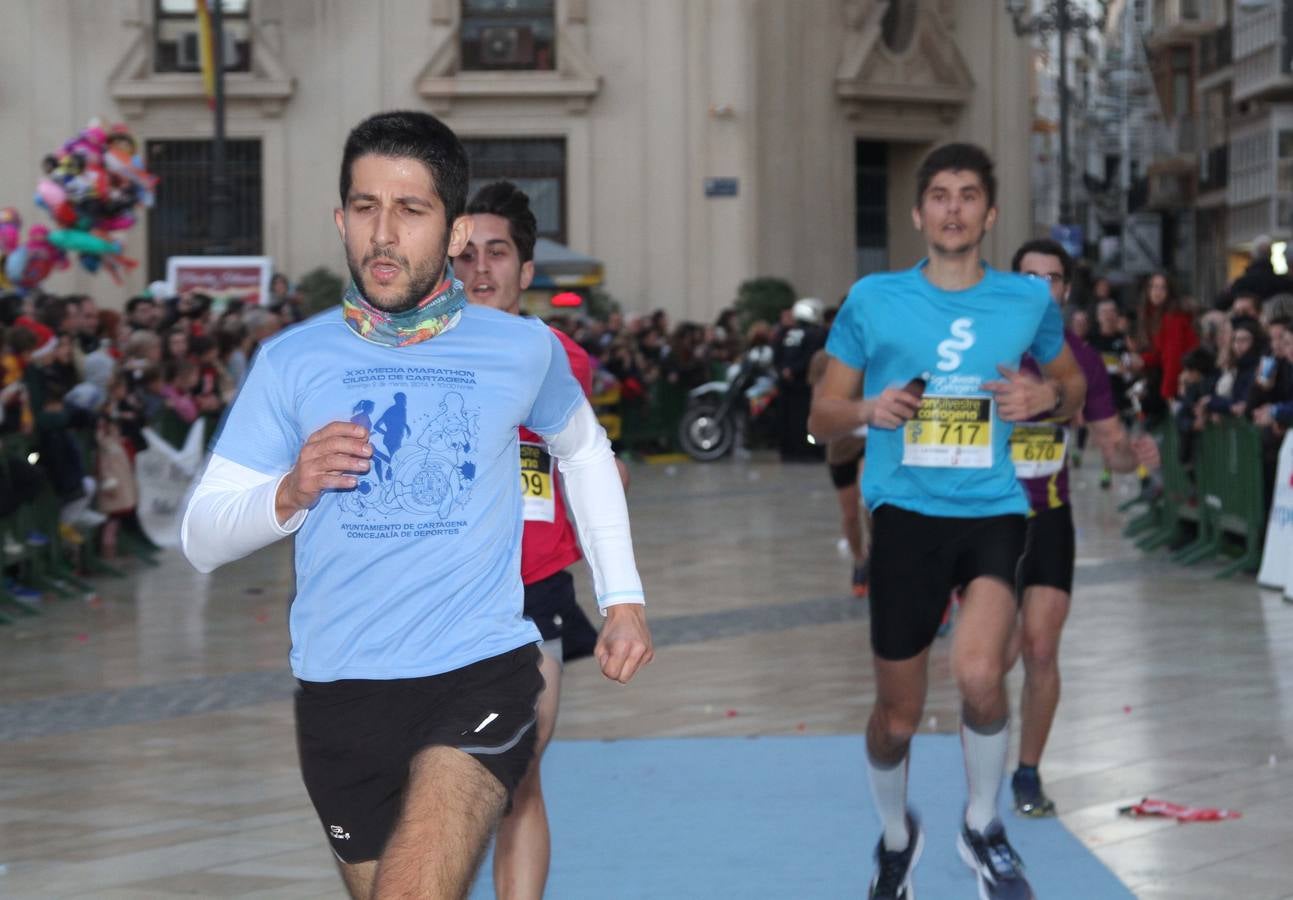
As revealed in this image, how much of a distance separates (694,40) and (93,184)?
18.8 metres

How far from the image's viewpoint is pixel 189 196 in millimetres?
37188

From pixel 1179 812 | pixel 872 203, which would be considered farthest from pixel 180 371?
pixel 872 203

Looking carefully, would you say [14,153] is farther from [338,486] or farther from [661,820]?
[338,486]

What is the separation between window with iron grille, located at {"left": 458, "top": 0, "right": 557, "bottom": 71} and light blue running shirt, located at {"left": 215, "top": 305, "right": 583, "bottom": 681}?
1322 inches

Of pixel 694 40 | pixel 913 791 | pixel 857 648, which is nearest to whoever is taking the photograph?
pixel 913 791

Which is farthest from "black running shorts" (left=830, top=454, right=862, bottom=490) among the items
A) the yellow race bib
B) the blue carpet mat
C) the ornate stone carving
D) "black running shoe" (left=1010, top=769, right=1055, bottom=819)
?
the ornate stone carving

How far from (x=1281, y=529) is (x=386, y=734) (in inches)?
429

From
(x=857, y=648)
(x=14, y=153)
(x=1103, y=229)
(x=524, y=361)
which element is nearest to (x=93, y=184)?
(x=857, y=648)

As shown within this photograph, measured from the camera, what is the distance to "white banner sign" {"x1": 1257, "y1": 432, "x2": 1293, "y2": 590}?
557 inches

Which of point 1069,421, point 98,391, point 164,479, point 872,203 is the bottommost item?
point 164,479

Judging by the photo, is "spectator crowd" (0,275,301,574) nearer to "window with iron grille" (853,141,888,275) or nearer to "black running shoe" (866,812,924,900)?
"black running shoe" (866,812,924,900)

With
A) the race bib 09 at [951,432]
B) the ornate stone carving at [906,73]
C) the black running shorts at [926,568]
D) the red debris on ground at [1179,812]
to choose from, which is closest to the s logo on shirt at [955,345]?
the race bib 09 at [951,432]

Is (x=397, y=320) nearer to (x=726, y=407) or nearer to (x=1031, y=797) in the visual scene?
(x=1031, y=797)

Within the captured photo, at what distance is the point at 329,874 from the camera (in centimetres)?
706
